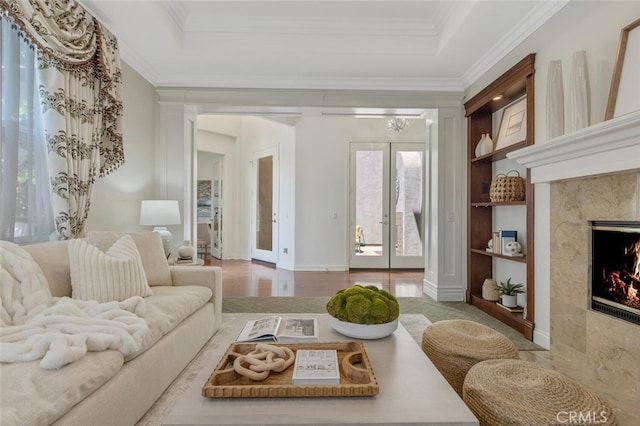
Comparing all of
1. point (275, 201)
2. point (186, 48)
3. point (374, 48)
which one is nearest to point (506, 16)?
point (374, 48)

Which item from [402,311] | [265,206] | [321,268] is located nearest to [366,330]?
[402,311]

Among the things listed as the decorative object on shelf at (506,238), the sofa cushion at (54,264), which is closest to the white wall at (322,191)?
the decorative object on shelf at (506,238)

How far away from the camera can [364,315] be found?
1.48 meters

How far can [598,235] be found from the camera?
202 centimetres

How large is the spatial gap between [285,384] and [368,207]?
16.9ft

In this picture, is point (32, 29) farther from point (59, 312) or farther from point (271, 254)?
point (271, 254)

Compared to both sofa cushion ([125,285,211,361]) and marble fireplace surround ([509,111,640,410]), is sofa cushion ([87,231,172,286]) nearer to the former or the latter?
sofa cushion ([125,285,211,361])

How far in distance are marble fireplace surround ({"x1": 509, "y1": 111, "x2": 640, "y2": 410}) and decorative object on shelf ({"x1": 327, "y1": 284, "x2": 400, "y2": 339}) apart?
1340 millimetres

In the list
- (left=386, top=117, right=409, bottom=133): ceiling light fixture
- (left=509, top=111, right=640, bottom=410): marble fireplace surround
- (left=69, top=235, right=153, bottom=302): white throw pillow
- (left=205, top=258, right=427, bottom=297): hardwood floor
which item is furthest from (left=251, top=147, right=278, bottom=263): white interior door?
(left=509, top=111, right=640, bottom=410): marble fireplace surround

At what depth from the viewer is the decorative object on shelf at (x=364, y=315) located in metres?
1.48

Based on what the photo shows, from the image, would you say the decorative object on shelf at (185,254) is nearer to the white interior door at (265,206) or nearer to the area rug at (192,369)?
the area rug at (192,369)

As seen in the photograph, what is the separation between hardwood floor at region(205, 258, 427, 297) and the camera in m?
4.38

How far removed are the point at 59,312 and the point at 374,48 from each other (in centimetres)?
333
